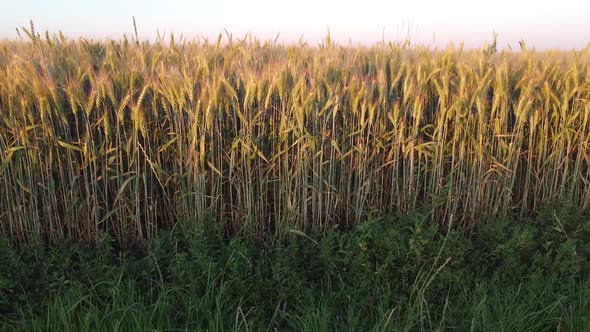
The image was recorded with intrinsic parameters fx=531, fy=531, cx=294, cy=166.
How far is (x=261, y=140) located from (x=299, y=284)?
80 centimetres

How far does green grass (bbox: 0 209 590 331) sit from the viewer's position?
8.09 feet

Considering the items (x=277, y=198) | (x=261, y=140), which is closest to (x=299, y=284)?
(x=277, y=198)

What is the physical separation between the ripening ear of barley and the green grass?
0.57 feet

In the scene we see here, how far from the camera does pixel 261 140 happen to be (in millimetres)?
2893

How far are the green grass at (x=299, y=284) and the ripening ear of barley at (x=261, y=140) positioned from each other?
174mm

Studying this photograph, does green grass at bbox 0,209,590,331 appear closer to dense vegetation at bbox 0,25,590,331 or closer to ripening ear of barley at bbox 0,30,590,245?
dense vegetation at bbox 0,25,590,331

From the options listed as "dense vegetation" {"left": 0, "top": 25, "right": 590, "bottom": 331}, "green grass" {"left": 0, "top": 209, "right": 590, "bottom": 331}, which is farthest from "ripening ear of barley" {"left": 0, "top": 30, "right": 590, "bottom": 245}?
"green grass" {"left": 0, "top": 209, "right": 590, "bottom": 331}

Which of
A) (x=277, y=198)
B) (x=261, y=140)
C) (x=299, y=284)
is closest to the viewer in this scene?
(x=299, y=284)

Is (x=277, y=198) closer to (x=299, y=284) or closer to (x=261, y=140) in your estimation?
(x=261, y=140)

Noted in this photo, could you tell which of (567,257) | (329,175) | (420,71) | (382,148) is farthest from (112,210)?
(567,257)

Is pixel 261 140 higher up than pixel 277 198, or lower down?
higher up

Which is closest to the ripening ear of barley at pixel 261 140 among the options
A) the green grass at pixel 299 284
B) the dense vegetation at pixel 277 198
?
the dense vegetation at pixel 277 198

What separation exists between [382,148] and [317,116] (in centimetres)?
53

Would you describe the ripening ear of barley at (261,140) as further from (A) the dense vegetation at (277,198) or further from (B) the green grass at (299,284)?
(B) the green grass at (299,284)
